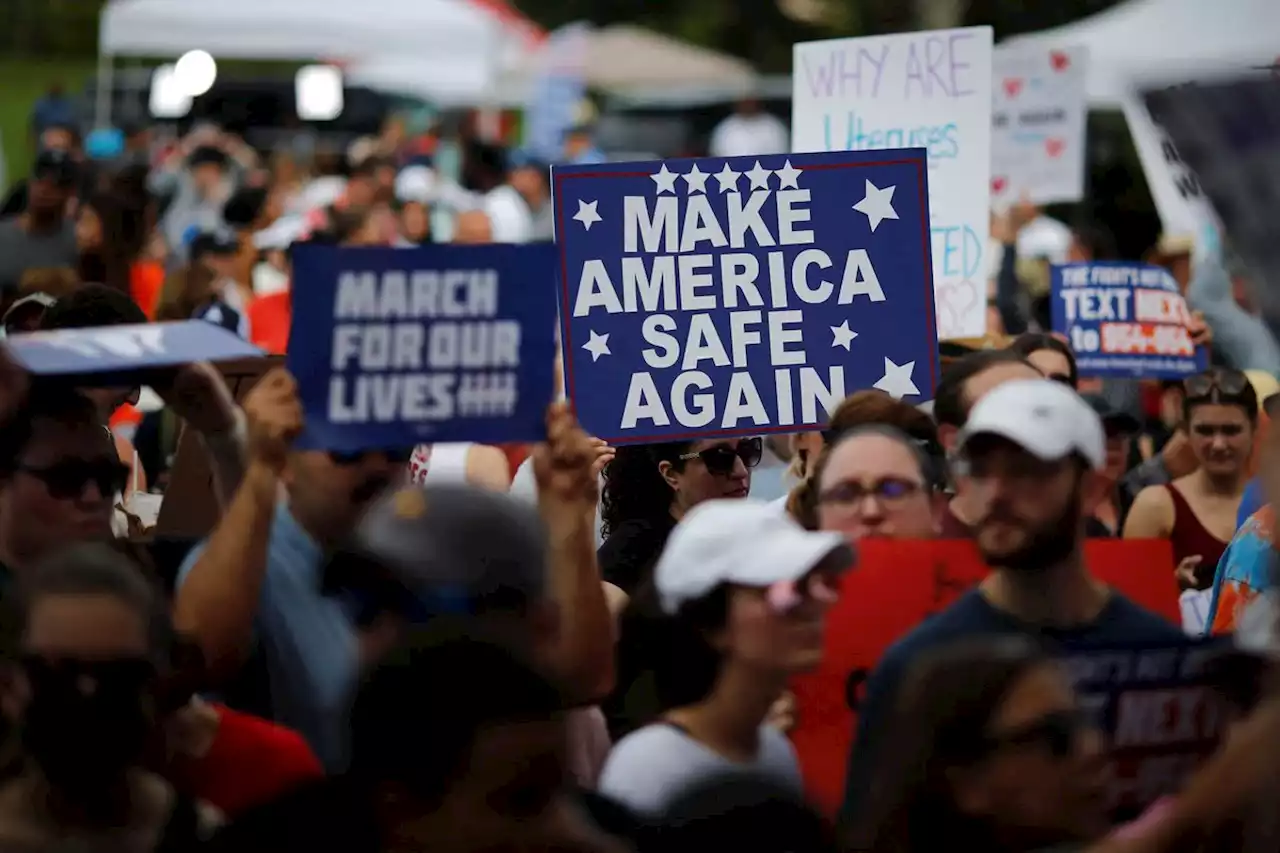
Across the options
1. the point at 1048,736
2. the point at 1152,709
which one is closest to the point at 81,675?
the point at 1048,736

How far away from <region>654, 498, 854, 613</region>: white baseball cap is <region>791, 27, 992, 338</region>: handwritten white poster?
424 cm

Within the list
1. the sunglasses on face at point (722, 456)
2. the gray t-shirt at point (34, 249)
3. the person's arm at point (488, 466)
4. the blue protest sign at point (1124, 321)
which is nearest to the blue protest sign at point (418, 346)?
the sunglasses on face at point (722, 456)

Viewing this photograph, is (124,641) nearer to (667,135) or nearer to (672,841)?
(672,841)

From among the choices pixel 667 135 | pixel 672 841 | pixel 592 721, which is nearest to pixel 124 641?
pixel 672 841

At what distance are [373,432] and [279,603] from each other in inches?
15.4

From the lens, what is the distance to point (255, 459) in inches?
167

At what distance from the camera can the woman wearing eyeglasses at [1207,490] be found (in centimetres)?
Result: 763

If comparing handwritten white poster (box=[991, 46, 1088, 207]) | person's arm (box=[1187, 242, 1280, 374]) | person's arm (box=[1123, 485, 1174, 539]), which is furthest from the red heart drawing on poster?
handwritten white poster (box=[991, 46, 1088, 207])

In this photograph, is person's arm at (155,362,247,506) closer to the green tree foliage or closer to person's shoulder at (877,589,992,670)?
person's shoulder at (877,589,992,670)

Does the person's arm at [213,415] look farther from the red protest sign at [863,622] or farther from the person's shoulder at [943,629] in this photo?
the person's shoulder at [943,629]

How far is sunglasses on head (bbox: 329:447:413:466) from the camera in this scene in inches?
179

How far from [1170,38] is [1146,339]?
1094 cm

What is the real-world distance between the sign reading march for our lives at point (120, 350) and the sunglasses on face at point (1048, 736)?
153 centimetres

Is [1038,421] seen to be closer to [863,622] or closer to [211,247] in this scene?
[863,622]
